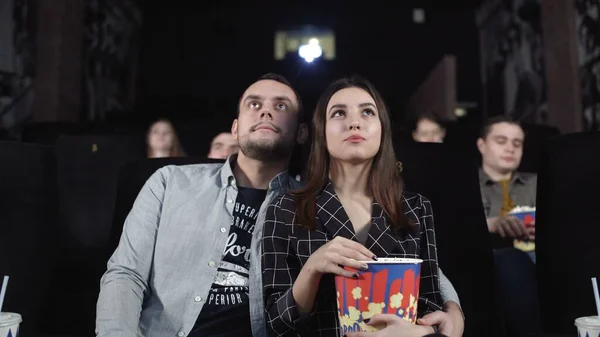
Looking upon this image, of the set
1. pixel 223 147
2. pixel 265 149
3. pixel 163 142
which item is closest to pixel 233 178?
pixel 265 149

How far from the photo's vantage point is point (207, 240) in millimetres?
1159

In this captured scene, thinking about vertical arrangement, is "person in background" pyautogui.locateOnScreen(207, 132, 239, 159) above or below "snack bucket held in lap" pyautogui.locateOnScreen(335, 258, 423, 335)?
above

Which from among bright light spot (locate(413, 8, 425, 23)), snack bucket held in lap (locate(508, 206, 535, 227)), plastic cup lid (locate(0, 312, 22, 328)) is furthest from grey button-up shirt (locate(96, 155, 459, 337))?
bright light spot (locate(413, 8, 425, 23))

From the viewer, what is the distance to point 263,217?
110cm

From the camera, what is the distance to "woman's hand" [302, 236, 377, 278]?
72cm

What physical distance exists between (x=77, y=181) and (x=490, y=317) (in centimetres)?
142

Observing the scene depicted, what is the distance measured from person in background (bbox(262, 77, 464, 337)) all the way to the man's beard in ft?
0.57

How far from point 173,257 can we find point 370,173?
44 cm

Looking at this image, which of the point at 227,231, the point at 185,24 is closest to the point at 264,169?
the point at 227,231

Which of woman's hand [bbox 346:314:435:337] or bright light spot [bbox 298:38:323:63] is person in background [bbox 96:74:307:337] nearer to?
woman's hand [bbox 346:314:435:337]

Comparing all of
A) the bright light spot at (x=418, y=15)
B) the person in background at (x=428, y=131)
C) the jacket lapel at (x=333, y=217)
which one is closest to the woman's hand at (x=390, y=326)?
the jacket lapel at (x=333, y=217)

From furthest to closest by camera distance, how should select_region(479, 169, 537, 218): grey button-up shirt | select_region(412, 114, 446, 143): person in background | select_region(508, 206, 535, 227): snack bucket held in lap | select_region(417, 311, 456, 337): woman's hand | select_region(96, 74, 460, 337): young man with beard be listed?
select_region(412, 114, 446, 143): person in background → select_region(479, 169, 537, 218): grey button-up shirt → select_region(508, 206, 535, 227): snack bucket held in lap → select_region(96, 74, 460, 337): young man with beard → select_region(417, 311, 456, 337): woman's hand

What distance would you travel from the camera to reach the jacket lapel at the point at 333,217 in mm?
953

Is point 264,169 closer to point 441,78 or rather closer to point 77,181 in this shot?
point 77,181
